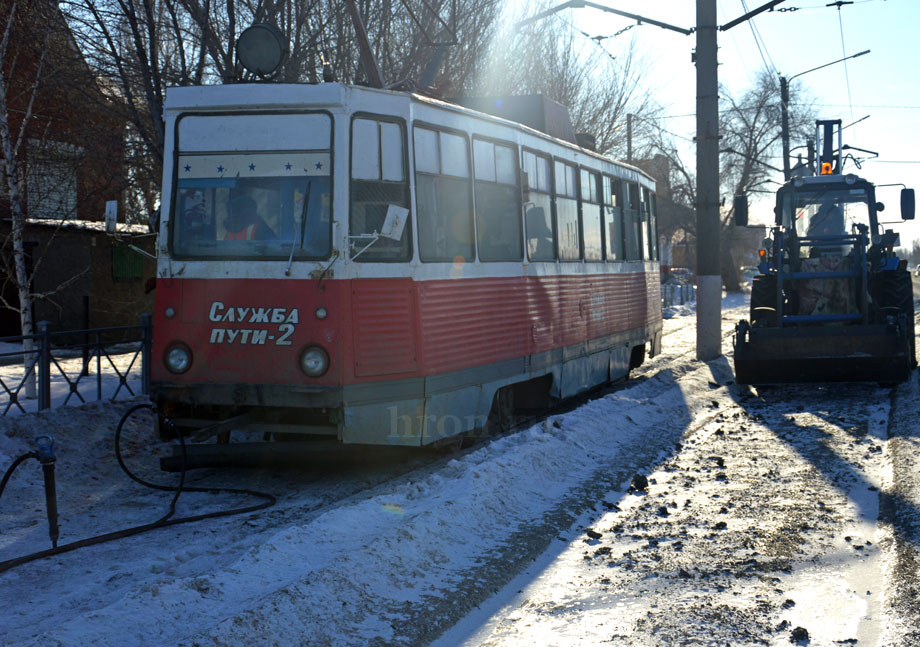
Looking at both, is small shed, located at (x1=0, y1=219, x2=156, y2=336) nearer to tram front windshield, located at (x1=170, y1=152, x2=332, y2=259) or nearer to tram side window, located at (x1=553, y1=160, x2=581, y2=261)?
tram side window, located at (x1=553, y1=160, x2=581, y2=261)

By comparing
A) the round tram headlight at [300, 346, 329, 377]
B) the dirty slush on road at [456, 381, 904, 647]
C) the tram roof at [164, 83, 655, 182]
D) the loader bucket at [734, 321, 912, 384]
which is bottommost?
the dirty slush on road at [456, 381, 904, 647]

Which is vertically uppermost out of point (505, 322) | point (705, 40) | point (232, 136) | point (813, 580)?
point (705, 40)

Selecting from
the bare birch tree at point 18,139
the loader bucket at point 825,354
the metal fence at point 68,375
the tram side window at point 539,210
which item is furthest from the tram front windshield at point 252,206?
the loader bucket at point 825,354

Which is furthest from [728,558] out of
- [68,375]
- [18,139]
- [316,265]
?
[18,139]

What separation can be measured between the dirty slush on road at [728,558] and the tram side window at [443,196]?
2.50 metres

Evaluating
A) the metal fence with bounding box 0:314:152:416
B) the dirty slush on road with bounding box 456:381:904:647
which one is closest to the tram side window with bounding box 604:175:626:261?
the dirty slush on road with bounding box 456:381:904:647

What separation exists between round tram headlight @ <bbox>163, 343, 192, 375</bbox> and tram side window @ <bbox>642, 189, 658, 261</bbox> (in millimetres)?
9575

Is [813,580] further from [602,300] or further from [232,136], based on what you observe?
[602,300]

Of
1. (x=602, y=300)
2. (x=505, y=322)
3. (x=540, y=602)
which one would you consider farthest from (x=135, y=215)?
(x=540, y=602)

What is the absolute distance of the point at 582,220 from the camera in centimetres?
1195

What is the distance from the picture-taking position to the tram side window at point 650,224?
616 inches

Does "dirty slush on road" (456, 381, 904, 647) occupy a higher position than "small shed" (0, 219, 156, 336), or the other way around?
"small shed" (0, 219, 156, 336)

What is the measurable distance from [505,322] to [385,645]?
513 cm

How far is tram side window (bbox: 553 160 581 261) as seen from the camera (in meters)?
11.0
